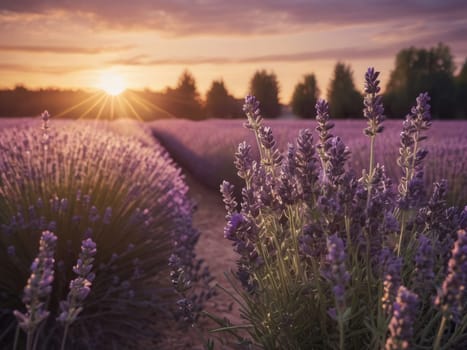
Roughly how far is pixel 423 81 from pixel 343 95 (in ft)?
17.9

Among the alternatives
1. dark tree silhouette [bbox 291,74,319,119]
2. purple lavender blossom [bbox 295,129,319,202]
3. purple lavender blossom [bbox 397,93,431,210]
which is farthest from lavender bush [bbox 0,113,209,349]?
dark tree silhouette [bbox 291,74,319,119]

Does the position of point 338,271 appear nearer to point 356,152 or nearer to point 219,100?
point 356,152

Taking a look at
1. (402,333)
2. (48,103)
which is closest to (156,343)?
(402,333)

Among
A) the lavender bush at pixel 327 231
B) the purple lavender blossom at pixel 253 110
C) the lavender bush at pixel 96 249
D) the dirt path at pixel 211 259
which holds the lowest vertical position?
the dirt path at pixel 211 259

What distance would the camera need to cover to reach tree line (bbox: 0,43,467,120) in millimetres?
27828

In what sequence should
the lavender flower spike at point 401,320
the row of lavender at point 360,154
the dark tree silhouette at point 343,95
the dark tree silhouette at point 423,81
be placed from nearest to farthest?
1. the lavender flower spike at point 401,320
2. the row of lavender at point 360,154
3. the dark tree silhouette at point 423,81
4. the dark tree silhouette at point 343,95

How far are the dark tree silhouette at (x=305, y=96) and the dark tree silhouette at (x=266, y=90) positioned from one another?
7.87 feet

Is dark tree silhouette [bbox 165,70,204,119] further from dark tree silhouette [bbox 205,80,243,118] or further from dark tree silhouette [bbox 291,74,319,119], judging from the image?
dark tree silhouette [bbox 291,74,319,119]

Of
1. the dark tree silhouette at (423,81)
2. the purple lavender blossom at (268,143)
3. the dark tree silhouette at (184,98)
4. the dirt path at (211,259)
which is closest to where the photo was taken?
the purple lavender blossom at (268,143)

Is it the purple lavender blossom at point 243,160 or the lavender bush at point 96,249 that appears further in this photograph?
the lavender bush at point 96,249

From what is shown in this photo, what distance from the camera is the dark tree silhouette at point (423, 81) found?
27.4m

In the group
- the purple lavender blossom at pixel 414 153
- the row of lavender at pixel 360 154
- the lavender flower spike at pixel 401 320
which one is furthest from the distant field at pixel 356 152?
the lavender flower spike at pixel 401 320

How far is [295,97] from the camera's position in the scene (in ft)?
115

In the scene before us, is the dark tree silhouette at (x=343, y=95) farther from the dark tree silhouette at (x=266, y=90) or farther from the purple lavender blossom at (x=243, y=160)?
the purple lavender blossom at (x=243, y=160)
